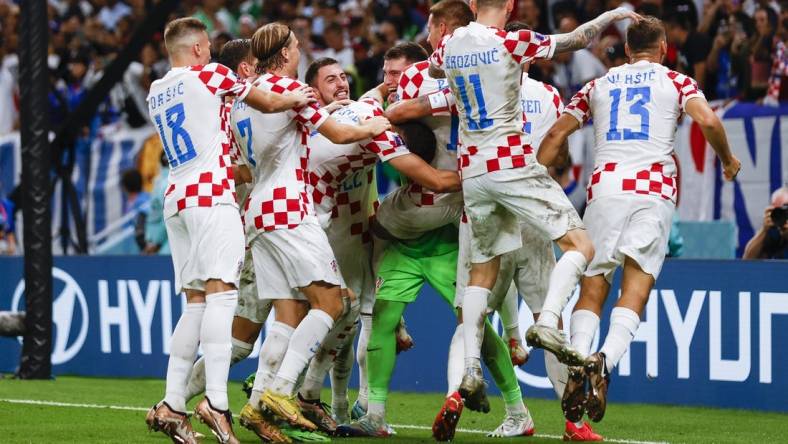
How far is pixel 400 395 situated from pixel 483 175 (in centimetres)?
412

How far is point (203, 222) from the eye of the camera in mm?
7660

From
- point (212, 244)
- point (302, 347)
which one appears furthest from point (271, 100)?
point (302, 347)

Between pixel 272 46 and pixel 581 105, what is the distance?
188cm

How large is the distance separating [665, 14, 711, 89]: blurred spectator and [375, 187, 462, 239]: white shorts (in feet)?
18.7

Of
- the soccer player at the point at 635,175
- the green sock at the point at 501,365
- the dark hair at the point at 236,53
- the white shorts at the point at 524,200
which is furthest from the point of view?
the dark hair at the point at 236,53

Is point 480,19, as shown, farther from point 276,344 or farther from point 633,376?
point 633,376

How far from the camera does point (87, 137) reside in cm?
1745

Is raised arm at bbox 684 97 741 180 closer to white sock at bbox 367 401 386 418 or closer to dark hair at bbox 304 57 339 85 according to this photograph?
dark hair at bbox 304 57 339 85

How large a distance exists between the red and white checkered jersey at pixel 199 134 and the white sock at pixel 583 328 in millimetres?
2104

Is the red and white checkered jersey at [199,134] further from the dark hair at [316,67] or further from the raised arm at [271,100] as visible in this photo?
the dark hair at [316,67]

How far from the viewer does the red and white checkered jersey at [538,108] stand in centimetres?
866

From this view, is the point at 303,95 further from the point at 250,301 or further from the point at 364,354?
the point at 364,354

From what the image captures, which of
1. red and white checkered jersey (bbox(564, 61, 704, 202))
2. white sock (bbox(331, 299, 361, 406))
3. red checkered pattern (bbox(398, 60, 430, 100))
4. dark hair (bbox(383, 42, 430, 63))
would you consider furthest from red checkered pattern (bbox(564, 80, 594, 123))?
white sock (bbox(331, 299, 361, 406))

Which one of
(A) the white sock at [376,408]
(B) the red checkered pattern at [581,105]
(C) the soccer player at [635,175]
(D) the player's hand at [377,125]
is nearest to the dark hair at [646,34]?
(C) the soccer player at [635,175]
